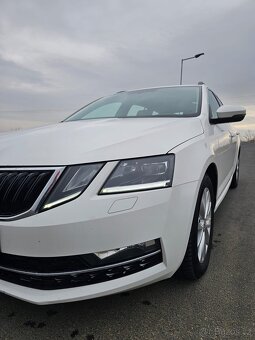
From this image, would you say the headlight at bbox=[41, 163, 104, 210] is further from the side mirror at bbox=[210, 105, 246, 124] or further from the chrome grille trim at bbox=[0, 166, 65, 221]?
the side mirror at bbox=[210, 105, 246, 124]

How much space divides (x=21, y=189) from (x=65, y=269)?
1.54 ft

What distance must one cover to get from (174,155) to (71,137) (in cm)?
64

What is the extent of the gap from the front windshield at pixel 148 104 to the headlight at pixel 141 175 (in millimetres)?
964

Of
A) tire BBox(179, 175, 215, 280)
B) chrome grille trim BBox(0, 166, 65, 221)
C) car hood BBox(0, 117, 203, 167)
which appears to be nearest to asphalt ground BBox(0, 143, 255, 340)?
tire BBox(179, 175, 215, 280)

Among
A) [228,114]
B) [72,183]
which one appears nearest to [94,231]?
[72,183]

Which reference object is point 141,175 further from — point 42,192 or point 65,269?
point 65,269

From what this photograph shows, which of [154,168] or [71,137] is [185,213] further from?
[71,137]

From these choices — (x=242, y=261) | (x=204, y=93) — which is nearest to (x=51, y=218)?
(x=242, y=261)

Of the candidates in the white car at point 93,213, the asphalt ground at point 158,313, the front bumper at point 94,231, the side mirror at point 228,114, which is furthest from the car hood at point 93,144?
the asphalt ground at point 158,313

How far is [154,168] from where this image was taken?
177 cm

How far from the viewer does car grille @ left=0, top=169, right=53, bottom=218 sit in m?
1.64

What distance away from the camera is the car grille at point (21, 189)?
1638mm

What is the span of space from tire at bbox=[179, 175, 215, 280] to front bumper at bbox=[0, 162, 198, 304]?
0.30m

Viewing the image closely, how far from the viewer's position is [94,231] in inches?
62.4
